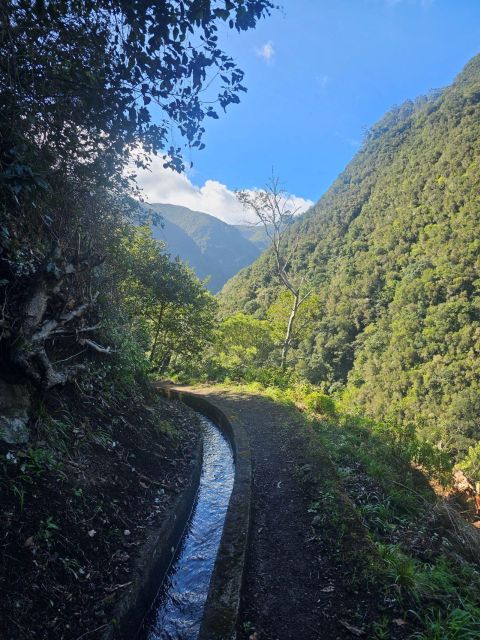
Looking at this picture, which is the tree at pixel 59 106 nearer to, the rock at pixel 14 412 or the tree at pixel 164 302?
the rock at pixel 14 412

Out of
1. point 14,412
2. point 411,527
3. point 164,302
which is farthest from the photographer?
point 164,302

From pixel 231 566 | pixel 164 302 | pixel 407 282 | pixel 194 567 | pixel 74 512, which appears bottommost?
pixel 194 567

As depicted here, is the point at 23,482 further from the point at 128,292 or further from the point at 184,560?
the point at 128,292

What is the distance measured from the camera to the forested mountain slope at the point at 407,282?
48156mm

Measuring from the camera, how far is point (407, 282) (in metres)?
67.3

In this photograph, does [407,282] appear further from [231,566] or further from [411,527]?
[231,566]

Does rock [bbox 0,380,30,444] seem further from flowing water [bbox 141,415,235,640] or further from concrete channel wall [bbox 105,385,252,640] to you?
flowing water [bbox 141,415,235,640]

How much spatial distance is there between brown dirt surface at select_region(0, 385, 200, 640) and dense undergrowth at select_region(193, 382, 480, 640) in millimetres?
2199

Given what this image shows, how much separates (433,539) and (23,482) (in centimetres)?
474

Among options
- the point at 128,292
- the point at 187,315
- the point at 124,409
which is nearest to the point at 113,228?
the point at 124,409

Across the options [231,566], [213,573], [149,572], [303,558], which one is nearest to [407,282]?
[303,558]

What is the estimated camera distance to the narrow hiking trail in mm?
2863

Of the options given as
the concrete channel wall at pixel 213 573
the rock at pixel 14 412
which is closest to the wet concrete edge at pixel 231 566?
the concrete channel wall at pixel 213 573

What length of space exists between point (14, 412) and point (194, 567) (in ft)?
9.04
